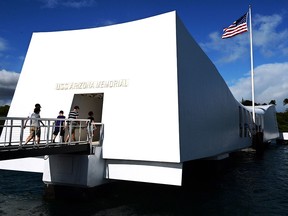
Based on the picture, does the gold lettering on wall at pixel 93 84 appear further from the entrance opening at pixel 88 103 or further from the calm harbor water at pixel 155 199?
the calm harbor water at pixel 155 199

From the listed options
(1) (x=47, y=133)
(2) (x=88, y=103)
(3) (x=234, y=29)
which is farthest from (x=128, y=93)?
(3) (x=234, y=29)

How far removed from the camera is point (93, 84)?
11.8m

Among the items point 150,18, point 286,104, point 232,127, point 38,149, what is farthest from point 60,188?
point 286,104

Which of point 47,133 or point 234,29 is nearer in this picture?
point 47,133

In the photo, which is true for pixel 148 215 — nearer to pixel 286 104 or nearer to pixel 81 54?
pixel 81 54

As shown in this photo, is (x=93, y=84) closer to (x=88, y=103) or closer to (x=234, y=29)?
(x=88, y=103)

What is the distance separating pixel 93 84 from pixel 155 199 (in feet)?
18.2

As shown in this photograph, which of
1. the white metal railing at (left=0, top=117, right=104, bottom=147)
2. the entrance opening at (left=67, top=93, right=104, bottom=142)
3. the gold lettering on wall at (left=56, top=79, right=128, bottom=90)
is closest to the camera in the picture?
the white metal railing at (left=0, top=117, right=104, bottom=147)

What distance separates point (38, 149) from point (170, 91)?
16.4ft

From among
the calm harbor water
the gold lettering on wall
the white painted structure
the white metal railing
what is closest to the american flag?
the white painted structure

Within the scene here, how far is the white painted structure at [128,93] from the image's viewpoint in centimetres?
998

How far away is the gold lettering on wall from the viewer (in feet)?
A: 36.7

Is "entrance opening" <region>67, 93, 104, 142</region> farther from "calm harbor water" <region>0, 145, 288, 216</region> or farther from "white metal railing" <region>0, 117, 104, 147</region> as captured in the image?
"calm harbor water" <region>0, 145, 288, 216</region>

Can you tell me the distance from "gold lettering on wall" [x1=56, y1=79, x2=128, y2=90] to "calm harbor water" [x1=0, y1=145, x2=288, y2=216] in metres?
4.23
